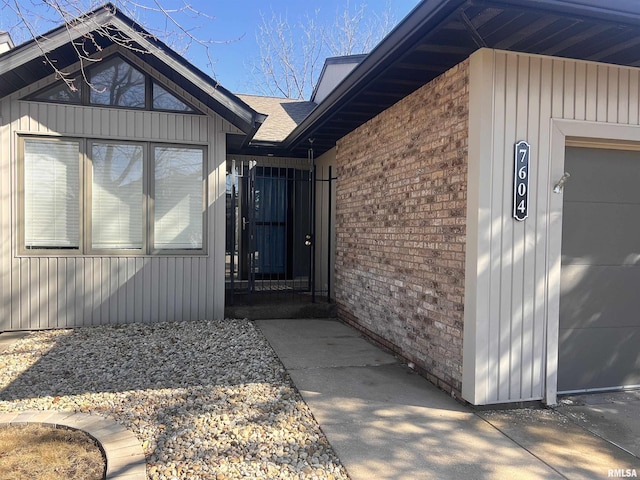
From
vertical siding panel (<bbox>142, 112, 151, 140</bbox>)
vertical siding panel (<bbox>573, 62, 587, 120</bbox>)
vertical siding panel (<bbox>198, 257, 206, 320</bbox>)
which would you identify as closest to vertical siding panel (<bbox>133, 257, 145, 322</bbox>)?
vertical siding panel (<bbox>198, 257, 206, 320</bbox>)

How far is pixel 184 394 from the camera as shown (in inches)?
157

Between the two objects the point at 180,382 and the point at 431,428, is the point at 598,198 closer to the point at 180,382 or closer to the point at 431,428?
the point at 431,428

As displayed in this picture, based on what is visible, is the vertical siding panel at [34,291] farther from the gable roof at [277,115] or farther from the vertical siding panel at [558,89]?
the vertical siding panel at [558,89]

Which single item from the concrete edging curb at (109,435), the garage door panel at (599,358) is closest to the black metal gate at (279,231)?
the garage door panel at (599,358)

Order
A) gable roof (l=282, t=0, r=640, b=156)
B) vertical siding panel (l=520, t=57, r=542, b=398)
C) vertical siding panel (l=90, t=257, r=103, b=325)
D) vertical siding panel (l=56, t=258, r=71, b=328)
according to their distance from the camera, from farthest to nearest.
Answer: vertical siding panel (l=90, t=257, r=103, b=325)
vertical siding panel (l=56, t=258, r=71, b=328)
vertical siding panel (l=520, t=57, r=542, b=398)
gable roof (l=282, t=0, r=640, b=156)

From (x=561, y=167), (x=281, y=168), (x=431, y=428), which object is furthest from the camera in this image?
(x=281, y=168)

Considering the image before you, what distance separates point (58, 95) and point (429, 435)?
6420 millimetres

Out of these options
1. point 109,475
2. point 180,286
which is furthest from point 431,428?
point 180,286

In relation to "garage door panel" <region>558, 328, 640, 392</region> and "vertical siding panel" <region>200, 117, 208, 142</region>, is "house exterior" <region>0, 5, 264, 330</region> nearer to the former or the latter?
"vertical siding panel" <region>200, 117, 208, 142</region>

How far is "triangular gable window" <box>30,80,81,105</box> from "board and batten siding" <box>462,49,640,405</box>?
17.9 feet

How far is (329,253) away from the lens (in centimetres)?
785

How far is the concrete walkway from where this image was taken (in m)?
2.83

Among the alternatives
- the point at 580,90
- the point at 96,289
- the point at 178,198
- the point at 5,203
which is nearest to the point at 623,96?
the point at 580,90

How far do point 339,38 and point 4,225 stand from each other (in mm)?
16187
